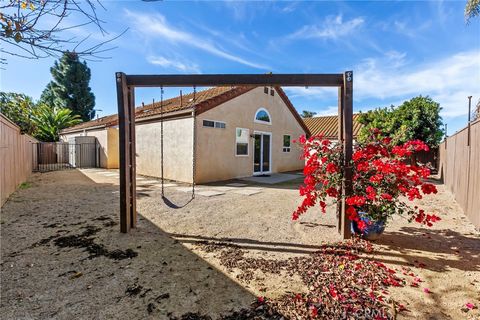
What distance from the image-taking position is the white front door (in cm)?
1276

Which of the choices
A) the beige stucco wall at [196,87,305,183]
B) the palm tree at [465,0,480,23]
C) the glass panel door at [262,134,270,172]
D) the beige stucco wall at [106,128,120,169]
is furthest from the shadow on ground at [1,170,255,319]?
the beige stucco wall at [106,128,120,169]

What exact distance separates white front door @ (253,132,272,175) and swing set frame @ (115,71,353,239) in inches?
335

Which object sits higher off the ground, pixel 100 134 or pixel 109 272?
pixel 100 134

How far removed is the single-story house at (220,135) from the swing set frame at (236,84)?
12.5 ft

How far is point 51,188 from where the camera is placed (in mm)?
8719

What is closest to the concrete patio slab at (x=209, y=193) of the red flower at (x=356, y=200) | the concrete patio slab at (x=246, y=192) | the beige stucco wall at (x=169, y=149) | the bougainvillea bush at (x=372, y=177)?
the concrete patio slab at (x=246, y=192)

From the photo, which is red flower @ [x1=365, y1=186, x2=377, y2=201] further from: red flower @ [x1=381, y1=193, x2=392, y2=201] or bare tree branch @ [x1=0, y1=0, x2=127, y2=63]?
bare tree branch @ [x1=0, y1=0, x2=127, y2=63]

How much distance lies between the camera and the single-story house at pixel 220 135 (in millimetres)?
9898

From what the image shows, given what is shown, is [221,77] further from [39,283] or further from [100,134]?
[100,134]

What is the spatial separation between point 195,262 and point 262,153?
10.3 meters

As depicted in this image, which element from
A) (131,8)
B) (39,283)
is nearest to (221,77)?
(131,8)

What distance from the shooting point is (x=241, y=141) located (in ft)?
38.3

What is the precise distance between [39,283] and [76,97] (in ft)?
106

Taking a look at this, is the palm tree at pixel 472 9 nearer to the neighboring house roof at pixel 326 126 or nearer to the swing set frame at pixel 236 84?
the swing set frame at pixel 236 84
